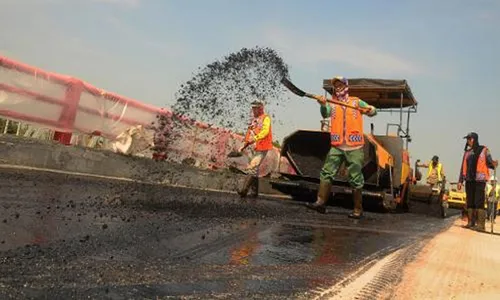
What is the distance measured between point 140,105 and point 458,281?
30.2ft

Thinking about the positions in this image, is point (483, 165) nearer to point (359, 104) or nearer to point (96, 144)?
point (359, 104)

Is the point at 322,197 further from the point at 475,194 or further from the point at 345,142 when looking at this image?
the point at 475,194

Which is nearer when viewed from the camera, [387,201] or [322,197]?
[322,197]

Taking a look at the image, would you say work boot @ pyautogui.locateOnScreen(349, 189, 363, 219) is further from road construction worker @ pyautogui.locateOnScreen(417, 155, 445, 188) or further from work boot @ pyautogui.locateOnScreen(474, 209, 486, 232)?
road construction worker @ pyautogui.locateOnScreen(417, 155, 445, 188)

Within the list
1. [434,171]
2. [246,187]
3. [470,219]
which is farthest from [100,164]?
[434,171]

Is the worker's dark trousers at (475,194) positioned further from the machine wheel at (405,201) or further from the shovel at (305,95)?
the shovel at (305,95)

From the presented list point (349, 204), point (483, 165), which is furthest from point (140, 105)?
point (483, 165)

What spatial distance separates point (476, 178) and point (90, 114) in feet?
25.0

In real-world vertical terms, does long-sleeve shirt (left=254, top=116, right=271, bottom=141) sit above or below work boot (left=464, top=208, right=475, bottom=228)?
above

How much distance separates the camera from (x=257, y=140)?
9.09m

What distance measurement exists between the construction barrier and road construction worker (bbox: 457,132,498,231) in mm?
3624

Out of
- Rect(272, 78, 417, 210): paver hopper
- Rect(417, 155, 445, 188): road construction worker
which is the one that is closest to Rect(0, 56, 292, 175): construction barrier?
Rect(272, 78, 417, 210): paver hopper

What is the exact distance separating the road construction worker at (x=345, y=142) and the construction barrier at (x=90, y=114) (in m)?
2.78

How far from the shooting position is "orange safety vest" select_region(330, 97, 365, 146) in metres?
7.64
